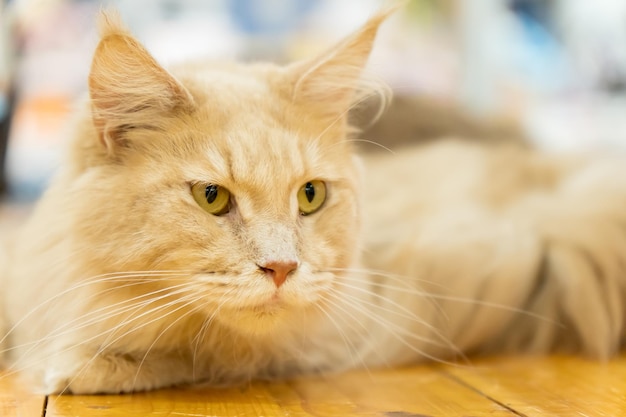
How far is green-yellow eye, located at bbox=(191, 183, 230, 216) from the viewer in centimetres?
122

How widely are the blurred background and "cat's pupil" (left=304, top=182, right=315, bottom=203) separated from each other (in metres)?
1.69

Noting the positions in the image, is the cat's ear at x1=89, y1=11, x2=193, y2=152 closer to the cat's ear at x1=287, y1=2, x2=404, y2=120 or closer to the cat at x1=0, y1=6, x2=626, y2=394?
the cat at x1=0, y1=6, x2=626, y2=394

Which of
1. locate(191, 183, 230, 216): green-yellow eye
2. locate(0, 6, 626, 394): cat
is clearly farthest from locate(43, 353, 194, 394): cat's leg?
locate(191, 183, 230, 216): green-yellow eye

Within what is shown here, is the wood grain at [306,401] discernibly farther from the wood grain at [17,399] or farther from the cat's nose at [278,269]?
the cat's nose at [278,269]

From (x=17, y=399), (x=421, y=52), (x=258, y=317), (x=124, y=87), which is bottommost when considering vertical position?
(x=17, y=399)

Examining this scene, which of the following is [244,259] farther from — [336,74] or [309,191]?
[336,74]

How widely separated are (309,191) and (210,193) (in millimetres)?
200

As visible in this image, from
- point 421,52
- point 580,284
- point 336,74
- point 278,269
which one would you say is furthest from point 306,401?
point 421,52

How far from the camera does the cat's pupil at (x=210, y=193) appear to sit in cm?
122

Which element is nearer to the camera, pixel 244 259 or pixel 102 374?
pixel 244 259

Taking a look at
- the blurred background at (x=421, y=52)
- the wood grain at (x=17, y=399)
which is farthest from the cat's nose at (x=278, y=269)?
the blurred background at (x=421, y=52)

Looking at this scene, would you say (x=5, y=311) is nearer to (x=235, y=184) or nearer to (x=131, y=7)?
(x=235, y=184)

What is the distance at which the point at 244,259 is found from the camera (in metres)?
1.16

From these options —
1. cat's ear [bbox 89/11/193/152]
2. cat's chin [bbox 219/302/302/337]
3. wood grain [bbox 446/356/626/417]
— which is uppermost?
cat's ear [bbox 89/11/193/152]
